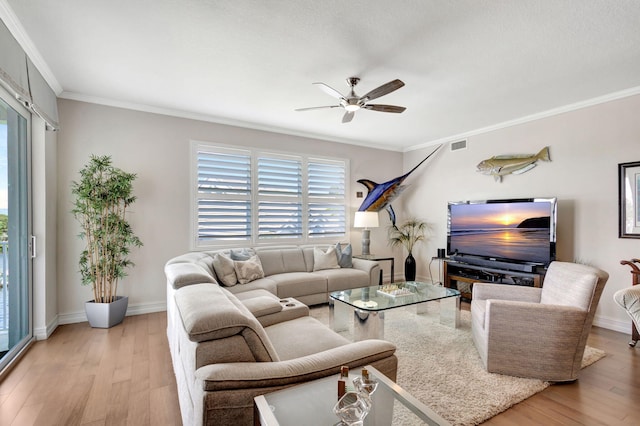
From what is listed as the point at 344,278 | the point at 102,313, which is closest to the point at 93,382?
the point at 102,313

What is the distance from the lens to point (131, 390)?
220 centimetres

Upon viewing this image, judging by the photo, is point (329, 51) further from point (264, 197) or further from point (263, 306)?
point (264, 197)

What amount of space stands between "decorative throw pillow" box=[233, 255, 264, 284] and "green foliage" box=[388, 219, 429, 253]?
3040 millimetres

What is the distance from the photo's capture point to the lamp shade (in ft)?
17.3

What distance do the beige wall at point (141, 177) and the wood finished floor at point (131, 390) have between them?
908 millimetres

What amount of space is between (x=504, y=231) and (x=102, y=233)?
16.8 feet

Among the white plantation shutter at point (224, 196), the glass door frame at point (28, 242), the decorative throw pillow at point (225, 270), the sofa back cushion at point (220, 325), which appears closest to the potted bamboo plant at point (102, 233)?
the glass door frame at point (28, 242)

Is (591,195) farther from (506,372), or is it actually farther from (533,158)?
(506,372)

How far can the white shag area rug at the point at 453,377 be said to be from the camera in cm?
200

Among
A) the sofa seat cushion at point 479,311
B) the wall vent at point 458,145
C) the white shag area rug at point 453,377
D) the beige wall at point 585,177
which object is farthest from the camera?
the wall vent at point 458,145

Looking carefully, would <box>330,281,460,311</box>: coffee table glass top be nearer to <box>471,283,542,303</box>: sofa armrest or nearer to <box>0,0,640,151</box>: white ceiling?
<box>471,283,542,303</box>: sofa armrest

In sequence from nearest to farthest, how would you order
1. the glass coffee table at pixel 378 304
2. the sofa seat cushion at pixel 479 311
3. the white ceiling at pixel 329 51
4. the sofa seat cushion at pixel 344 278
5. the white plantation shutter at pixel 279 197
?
the white ceiling at pixel 329 51 → the sofa seat cushion at pixel 479 311 → the glass coffee table at pixel 378 304 → the sofa seat cushion at pixel 344 278 → the white plantation shutter at pixel 279 197

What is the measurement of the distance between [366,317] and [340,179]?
3.18 meters

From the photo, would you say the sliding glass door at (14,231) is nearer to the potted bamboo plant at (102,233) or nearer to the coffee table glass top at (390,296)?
the potted bamboo plant at (102,233)
